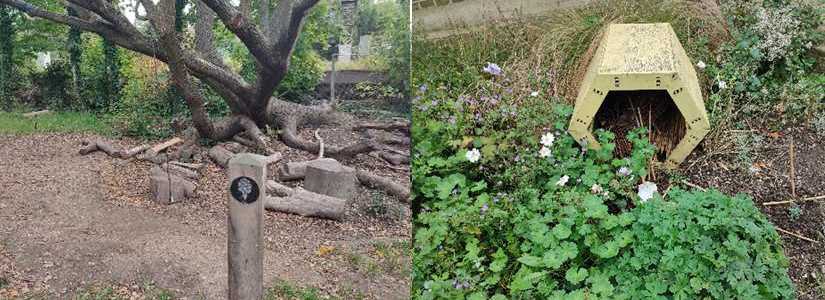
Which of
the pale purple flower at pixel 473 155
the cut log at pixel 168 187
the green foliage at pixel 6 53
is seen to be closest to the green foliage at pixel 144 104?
the cut log at pixel 168 187

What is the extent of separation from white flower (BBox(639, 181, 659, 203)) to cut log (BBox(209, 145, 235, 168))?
6.12 feet

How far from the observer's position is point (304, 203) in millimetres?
2742

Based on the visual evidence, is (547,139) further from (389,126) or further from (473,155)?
(389,126)

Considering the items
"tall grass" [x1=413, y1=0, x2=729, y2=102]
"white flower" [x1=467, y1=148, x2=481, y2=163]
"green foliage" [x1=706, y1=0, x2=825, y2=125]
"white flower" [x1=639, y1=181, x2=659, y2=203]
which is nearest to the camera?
"white flower" [x1=639, y1=181, x2=659, y2=203]

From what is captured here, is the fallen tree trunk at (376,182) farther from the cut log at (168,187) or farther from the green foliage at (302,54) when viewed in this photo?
the cut log at (168,187)

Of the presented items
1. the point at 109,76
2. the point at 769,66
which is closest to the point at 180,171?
the point at 109,76

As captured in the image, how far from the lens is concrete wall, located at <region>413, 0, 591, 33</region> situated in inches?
169

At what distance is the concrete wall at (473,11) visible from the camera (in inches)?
169

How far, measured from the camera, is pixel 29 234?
2.59 m

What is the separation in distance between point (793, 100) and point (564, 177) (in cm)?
147

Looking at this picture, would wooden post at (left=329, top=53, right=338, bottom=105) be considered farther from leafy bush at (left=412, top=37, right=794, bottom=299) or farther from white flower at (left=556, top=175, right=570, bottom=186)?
white flower at (left=556, top=175, right=570, bottom=186)

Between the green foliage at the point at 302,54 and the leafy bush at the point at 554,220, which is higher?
the green foliage at the point at 302,54

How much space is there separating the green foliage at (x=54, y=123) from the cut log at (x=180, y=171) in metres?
0.24

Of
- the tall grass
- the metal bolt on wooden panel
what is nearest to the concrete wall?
the tall grass
